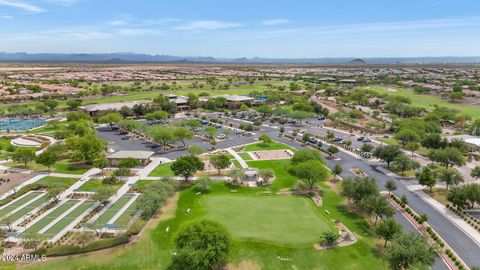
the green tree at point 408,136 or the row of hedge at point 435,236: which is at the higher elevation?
the green tree at point 408,136

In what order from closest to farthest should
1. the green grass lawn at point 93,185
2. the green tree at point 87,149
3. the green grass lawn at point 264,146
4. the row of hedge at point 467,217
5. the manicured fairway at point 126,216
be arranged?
the row of hedge at point 467,217, the manicured fairway at point 126,216, the green grass lawn at point 93,185, the green tree at point 87,149, the green grass lawn at point 264,146

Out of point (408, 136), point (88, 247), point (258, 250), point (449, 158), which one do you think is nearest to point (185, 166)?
point (88, 247)

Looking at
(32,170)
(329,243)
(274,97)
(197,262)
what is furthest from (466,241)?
(274,97)

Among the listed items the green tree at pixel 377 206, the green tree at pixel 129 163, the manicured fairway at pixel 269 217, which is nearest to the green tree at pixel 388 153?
the green tree at pixel 377 206

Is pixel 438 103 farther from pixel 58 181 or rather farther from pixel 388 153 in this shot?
pixel 58 181

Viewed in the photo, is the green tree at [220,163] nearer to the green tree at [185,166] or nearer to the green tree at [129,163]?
the green tree at [185,166]

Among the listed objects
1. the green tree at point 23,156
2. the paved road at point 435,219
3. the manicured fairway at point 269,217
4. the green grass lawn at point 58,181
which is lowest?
the paved road at point 435,219
